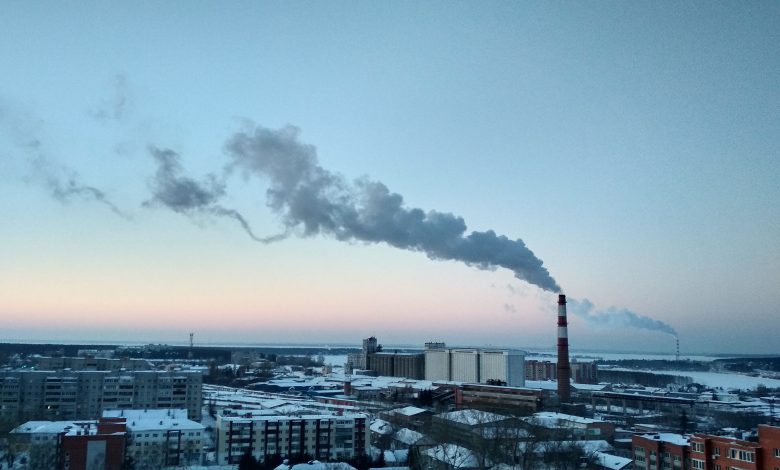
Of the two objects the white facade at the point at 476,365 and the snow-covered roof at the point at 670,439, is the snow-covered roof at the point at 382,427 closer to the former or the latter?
the snow-covered roof at the point at 670,439

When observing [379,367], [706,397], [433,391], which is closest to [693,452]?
[433,391]

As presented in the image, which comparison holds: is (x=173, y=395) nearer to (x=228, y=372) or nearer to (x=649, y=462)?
(x=649, y=462)

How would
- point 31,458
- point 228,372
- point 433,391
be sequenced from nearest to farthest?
point 31,458
point 433,391
point 228,372

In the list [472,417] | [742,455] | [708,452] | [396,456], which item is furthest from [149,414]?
[742,455]

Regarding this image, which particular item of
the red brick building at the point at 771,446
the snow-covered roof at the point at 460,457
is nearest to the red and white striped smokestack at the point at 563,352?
the snow-covered roof at the point at 460,457

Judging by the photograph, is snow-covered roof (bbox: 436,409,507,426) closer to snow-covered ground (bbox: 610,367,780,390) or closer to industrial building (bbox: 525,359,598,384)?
industrial building (bbox: 525,359,598,384)

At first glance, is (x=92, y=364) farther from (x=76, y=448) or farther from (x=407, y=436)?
(x=407, y=436)
